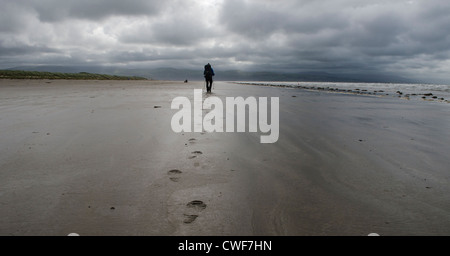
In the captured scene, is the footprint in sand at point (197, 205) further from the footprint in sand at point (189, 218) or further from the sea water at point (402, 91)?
the sea water at point (402, 91)

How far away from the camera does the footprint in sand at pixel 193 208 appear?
219cm

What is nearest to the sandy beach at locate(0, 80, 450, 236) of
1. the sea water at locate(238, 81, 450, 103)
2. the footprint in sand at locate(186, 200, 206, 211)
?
the footprint in sand at locate(186, 200, 206, 211)

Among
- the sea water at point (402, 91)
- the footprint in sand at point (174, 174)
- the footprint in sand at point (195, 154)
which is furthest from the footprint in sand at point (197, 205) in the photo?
the sea water at point (402, 91)

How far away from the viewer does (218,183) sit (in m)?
2.94

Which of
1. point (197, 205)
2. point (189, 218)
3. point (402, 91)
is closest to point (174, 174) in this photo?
point (197, 205)

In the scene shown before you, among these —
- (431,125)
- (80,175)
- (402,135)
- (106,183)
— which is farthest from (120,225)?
(431,125)

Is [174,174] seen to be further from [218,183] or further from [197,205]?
[197,205]

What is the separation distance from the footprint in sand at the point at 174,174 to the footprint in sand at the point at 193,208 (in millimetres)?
578

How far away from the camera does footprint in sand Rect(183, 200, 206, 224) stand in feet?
7.17

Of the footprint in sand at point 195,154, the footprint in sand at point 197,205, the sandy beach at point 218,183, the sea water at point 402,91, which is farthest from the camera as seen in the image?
the sea water at point 402,91

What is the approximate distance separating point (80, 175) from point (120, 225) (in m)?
A: 1.29
